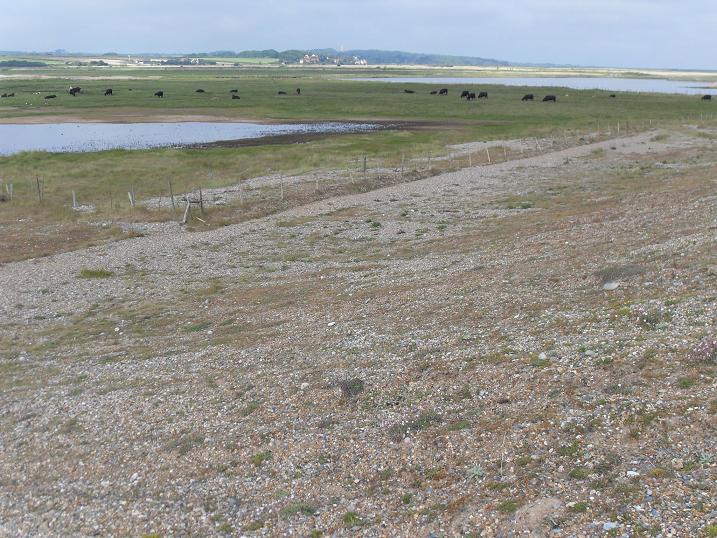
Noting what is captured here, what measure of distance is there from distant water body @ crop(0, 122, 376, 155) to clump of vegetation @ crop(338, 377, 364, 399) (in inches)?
2516

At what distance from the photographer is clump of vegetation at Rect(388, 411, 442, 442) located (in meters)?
12.5

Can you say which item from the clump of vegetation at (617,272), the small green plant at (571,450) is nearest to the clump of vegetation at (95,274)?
the clump of vegetation at (617,272)

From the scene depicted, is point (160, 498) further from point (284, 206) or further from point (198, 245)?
point (284, 206)

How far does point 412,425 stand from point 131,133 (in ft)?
266

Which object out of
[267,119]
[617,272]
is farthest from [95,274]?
[267,119]

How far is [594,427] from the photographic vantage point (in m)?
11.2

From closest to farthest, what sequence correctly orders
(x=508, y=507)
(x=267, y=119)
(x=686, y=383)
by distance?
(x=508, y=507)
(x=686, y=383)
(x=267, y=119)

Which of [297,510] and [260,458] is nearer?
[297,510]

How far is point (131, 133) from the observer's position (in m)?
84.6

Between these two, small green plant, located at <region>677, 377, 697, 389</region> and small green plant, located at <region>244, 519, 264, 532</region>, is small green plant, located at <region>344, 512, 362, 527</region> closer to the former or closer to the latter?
small green plant, located at <region>244, 519, 264, 532</region>

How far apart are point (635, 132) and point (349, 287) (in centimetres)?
6108

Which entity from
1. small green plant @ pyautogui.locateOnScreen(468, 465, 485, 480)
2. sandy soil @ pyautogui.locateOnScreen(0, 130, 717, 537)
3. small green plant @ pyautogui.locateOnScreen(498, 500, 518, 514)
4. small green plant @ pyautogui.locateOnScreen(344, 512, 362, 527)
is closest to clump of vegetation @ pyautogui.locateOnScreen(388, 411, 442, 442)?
sandy soil @ pyautogui.locateOnScreen(0, 130, 717, 537)

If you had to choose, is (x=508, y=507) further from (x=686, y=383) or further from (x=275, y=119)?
(x=275, y=119)

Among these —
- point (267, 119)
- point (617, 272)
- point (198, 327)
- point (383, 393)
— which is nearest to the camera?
point (383, 393)
